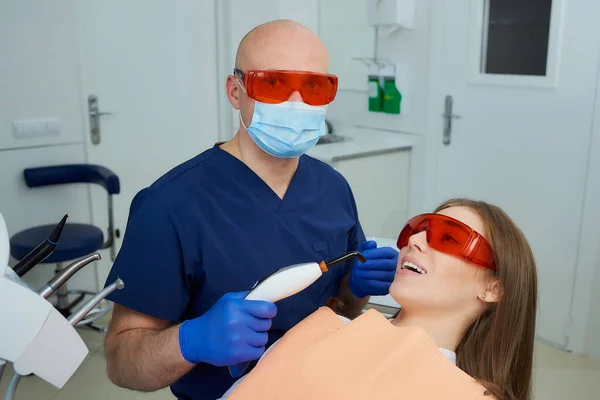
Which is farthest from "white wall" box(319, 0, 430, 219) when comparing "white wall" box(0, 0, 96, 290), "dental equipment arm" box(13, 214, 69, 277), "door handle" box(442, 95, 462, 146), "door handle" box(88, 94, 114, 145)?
"dental equipment arm" box(13, 214, 69, 277)

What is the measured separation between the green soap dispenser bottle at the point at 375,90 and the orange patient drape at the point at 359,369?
8.47ft

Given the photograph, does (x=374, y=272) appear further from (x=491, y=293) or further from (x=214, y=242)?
(x=214, y=242)

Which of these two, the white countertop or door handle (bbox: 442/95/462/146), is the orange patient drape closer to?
the white countertop

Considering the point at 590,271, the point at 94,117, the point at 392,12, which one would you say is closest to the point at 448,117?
the point at 392,12

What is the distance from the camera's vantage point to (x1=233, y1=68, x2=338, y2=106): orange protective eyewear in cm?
126

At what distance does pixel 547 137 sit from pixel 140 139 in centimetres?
217

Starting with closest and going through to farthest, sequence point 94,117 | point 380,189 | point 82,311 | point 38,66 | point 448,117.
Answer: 1. point 82,311
2. point 38,66
3. point 94,117
4. point 448,117
5. point 380,189

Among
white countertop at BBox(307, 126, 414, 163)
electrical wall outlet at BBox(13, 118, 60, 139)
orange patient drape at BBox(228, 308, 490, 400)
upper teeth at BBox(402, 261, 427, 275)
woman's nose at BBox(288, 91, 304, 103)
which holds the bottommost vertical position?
orange patient drape at BBox(228, 308, 490, 400)

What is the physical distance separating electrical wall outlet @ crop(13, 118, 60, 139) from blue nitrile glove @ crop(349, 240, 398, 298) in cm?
215

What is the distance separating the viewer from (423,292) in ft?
4.13

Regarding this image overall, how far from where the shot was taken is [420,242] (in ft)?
4.23

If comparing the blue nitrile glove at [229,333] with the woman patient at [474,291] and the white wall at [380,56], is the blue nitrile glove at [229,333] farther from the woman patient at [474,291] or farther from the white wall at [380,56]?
the white wall at [380,56]

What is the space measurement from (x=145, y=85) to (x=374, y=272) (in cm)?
231

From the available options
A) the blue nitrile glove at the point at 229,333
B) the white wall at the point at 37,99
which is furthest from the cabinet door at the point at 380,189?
the blue nitrile glove at the point at 229,333
